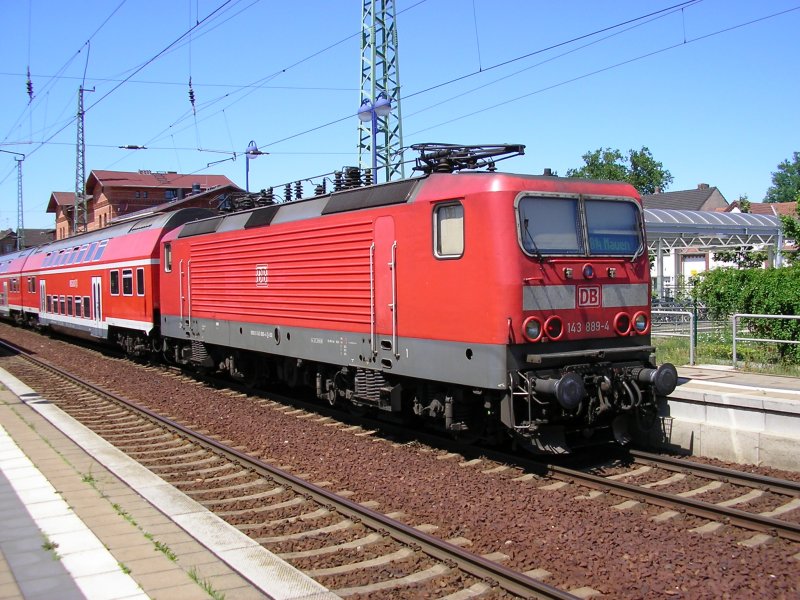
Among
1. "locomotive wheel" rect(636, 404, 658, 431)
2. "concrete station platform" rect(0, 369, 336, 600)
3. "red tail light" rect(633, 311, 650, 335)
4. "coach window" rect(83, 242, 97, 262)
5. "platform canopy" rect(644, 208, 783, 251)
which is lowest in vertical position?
"concrete station platform" rect(0, 369, 336, 600)

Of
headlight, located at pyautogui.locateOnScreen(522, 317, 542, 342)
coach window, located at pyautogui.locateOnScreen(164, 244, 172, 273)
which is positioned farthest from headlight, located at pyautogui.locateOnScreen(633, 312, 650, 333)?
coach window, located at pyautogui.locateOnScreen(164, 244, 172, 273)

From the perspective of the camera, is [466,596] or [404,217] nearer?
[466,596]

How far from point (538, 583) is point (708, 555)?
1.67 m

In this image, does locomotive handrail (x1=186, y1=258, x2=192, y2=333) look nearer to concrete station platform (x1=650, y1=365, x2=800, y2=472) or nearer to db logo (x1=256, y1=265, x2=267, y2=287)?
db logo (x1=256, y1=265, x2=267, y2=287)

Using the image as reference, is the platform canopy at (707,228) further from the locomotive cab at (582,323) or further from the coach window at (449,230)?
the coach window at (449,230)

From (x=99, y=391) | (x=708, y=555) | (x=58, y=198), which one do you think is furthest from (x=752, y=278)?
(x=58, y=198)

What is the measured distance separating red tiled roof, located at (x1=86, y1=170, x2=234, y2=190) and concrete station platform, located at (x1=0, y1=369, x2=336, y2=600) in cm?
6519

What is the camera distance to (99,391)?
49.4ft

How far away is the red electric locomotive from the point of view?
811cm

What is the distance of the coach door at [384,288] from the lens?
955 centimetres

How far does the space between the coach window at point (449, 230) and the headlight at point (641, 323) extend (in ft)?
7.90

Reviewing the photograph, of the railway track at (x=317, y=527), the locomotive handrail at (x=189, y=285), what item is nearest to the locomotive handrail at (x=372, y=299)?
the railway track at (x=317, y=527)

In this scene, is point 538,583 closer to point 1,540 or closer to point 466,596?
point 466,596

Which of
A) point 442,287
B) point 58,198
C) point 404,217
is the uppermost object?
point 58,198
